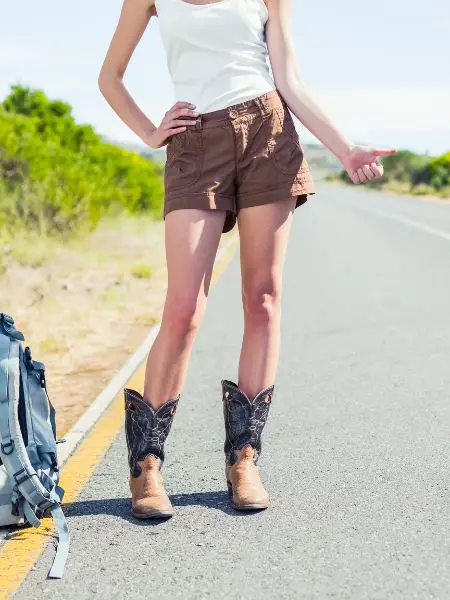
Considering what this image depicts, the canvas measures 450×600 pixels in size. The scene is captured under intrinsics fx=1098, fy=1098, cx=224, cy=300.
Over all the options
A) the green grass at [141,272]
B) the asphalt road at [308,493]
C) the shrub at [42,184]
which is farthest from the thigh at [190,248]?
the shrub at [42,184]

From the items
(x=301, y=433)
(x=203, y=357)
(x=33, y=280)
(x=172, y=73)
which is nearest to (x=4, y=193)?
(x=33, y=280)

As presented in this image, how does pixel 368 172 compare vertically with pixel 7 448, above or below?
above

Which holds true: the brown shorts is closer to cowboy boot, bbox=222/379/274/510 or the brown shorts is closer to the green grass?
cowboy boot, bbox=222/379/274/510

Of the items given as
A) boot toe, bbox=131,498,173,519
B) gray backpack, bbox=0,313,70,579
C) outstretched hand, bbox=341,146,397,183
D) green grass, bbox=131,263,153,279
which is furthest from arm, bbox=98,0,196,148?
green grass, bbox=131,263,153,279

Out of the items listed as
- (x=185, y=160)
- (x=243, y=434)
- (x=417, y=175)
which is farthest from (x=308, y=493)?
(x=417, y=175)

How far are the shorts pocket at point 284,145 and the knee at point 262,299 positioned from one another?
41 centimetres

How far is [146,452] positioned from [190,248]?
0.77 m

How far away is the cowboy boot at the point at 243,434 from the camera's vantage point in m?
4.00

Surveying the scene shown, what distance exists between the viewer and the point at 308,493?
4.16 meters

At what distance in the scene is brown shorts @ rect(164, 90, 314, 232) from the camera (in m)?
3.69

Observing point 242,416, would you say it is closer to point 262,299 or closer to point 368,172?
point 262,299

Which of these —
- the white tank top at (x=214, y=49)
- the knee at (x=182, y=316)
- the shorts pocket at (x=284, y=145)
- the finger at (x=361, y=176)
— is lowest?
the knee at (x=182, y=316)

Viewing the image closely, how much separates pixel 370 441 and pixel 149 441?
4.73ft

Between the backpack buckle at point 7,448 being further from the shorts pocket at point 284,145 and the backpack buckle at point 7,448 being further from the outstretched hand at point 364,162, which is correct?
the outstretched hand at point 364,162
